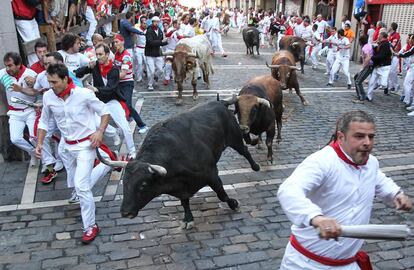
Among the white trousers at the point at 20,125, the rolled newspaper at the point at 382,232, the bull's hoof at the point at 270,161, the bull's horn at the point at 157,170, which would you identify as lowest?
the bull's hoof at the point at 270,161

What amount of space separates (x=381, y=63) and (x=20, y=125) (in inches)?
404

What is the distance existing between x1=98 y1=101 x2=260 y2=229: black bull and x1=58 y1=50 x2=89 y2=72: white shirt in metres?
2.86

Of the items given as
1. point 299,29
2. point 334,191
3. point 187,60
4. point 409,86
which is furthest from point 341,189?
point 299,29

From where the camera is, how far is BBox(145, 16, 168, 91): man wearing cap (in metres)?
12.8

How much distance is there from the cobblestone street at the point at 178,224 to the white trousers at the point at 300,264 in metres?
1.52

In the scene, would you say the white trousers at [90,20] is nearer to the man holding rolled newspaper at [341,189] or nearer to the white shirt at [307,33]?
the white shirt at [307,33]

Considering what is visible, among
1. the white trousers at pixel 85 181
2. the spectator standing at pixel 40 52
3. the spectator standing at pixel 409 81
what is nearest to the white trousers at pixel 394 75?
the spectator standing at pixel 409 81

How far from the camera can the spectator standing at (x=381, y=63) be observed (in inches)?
481

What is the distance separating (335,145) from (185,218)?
2.94 meters

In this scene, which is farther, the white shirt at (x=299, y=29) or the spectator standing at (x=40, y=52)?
the white shirt at (x=299, y=29)

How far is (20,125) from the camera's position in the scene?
7035mm

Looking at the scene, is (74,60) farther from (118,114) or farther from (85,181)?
(85,181)

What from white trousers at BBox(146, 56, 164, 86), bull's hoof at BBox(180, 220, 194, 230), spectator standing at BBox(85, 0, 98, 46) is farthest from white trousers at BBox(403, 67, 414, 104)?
spectator standing at BBox(85, 0, 98, 46)

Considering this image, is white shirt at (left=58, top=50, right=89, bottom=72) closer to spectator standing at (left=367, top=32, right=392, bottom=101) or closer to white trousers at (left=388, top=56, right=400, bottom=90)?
spectator standing at (left=367, top=32, right=392, bottom=101)
